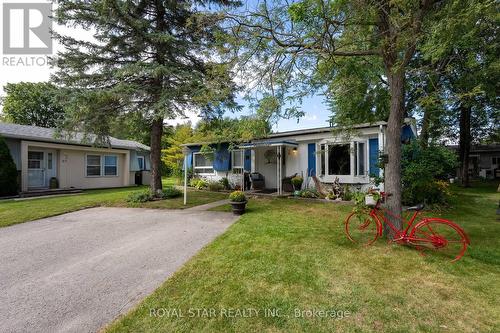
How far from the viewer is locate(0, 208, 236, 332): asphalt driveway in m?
2.72

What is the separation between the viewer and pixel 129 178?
60.0 feet

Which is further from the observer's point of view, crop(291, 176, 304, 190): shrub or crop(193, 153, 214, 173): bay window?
crop(193, 153, 214, 173): bay window

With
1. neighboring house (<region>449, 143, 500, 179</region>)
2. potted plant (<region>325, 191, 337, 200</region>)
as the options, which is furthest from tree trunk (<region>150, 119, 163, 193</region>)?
neighboring house (<region>449, 143, 500, 179</region>)

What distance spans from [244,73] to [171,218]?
4616mm

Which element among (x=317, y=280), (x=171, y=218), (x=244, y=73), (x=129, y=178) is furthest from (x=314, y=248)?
(x=129, y=178)

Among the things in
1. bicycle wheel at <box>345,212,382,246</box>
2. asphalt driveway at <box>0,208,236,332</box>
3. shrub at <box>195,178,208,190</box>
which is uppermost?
shrub at <box>195,178,208,190</box>

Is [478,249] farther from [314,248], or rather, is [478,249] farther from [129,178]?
[129,178]

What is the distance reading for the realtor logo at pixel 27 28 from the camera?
9562 mm

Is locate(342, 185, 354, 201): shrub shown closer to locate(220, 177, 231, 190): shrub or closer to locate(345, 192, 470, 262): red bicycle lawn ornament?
locate(345, 192, 470, 262): red bicycle lawn ornament

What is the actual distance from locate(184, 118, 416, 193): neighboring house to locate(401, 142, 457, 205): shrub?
109 cm

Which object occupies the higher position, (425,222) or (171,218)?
(425,222)

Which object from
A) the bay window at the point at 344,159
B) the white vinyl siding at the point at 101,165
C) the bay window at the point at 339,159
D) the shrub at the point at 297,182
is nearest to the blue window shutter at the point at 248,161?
the shrub at the point at 297,182

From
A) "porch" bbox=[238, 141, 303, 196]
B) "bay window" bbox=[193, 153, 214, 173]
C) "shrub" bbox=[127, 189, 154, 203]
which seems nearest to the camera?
"shrub" bbox=[127, 189, 154, 203]

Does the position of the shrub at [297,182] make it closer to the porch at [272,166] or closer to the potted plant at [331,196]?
the porch at [272,166]
